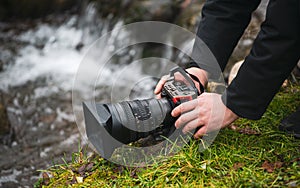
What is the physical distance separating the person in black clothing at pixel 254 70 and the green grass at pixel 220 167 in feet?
0.46

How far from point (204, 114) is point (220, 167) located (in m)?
0.30

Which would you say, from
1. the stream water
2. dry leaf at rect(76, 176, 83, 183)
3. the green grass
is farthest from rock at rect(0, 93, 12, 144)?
dry leaf at rect(76, 176, 83, 183)

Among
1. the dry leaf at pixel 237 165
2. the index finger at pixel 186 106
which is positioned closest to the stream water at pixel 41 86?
the index finger at pixel 186 106

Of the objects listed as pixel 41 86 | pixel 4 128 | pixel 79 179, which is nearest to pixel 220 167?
pixel 79 179

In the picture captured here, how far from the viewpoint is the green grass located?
2053 millimetres

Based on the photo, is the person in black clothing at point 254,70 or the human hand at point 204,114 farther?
the human hand at point 204,114

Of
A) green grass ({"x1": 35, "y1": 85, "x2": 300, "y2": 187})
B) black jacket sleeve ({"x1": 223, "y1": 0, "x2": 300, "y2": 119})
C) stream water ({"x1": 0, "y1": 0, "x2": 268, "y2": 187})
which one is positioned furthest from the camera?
stream water ({"x1": 0, "y1": 0, "x2": 268, "y2": 187})

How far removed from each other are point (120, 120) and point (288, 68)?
90cm

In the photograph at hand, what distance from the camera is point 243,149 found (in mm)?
2301

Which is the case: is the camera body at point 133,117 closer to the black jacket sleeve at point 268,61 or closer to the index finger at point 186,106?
the index finger at point 186,106

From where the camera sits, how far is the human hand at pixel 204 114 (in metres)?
2.14

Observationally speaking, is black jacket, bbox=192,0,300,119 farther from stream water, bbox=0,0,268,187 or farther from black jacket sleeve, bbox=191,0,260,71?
stream water, bbox=0,0,268,187

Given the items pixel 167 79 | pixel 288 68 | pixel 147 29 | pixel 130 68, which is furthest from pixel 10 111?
pixel 288 68

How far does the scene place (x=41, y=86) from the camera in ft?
17.0
